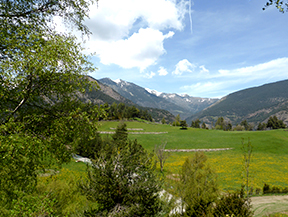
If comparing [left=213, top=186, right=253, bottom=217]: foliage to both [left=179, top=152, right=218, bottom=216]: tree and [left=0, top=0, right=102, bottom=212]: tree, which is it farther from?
[left=0, top=0, right=102, bottom=212]: tree

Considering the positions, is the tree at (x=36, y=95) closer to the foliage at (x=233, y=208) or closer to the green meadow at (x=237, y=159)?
the green meadow at (x=237, y=159)

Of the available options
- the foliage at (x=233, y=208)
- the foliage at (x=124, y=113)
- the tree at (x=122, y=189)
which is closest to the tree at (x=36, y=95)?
the tree at (x=122, y=189)

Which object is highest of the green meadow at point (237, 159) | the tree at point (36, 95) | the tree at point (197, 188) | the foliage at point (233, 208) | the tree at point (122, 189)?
the tree at point (36, 95)

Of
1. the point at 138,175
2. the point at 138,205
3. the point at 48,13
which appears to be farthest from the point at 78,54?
the point at 138,205

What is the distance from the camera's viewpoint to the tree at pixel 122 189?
780cm

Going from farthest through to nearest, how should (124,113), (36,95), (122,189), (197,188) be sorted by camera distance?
(124,113)
(197,188)
(122,189)
(36,95)

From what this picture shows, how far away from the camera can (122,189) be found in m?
8.17

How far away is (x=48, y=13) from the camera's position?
684 cm

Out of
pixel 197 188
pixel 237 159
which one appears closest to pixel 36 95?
pixel 197 188

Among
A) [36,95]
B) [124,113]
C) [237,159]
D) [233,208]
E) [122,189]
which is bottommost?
[237,159]

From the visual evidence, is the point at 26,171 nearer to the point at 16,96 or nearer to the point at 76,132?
the point at 76,132

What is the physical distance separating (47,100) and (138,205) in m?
6.52

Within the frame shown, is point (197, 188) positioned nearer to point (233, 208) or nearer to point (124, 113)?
point (233, 208)

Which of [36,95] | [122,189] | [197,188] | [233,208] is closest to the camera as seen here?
[36,95]
